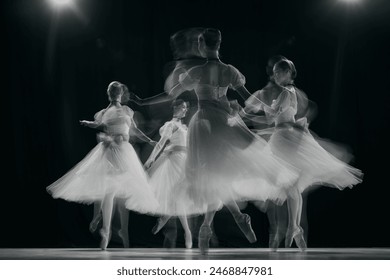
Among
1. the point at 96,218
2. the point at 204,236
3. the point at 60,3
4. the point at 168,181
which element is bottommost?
the point at 204,236

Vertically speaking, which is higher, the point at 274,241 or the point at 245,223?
the point at 245,223

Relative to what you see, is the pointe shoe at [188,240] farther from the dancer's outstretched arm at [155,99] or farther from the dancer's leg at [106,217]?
the dancer's outstretched arm at [155,99]

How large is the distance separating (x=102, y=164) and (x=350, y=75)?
85.5 inches

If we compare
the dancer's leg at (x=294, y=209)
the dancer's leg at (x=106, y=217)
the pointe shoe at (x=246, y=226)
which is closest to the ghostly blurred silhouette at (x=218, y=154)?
the pointe shoe at (x=246, y=226)

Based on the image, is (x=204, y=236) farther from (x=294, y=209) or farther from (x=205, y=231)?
(x=294, y=209)

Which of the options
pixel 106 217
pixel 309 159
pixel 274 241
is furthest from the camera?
pixel 274 241

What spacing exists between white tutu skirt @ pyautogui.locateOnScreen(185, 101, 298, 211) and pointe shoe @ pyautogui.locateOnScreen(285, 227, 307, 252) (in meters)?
0.56

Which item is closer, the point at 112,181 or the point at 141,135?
the point at 112,181

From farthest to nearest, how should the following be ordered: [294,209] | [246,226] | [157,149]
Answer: [157,149]
[294,209]
[246,226]

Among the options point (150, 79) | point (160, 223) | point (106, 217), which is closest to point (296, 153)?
point (160, 223)

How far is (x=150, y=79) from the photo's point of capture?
4.80 metres

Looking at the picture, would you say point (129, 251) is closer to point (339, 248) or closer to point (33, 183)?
point (33, 183)

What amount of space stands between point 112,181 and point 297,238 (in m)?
1.46

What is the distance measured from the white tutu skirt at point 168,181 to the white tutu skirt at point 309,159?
0.76 m
